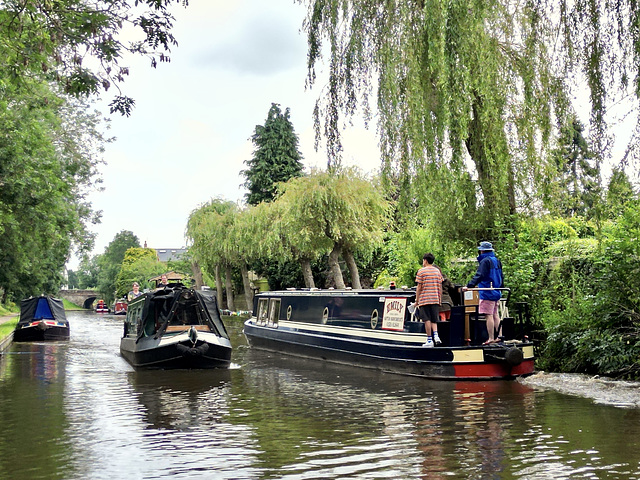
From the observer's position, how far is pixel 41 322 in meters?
26.8

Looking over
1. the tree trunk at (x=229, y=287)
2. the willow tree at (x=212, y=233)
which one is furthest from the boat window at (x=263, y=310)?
the tree trunk at (x=229, y=287)

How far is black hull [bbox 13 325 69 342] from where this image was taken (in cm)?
2683

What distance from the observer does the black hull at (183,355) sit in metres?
15.9

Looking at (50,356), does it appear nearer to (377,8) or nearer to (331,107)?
(331,107)

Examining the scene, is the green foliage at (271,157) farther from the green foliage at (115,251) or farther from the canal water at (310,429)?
the green foliage at (115,251)

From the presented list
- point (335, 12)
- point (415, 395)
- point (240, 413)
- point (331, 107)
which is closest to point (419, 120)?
point (331, 107)

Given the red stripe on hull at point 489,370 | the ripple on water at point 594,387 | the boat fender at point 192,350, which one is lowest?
the ripple on water at point 594,387

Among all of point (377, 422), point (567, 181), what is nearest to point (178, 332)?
point (377, 422)

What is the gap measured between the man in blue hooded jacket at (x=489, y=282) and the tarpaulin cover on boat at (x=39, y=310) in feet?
65.2

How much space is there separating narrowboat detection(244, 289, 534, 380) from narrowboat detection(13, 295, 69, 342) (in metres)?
11.8

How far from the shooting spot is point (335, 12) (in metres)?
14.6

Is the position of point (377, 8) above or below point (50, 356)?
above

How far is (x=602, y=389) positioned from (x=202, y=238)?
35.6 meters

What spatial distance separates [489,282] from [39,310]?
67.4ft
